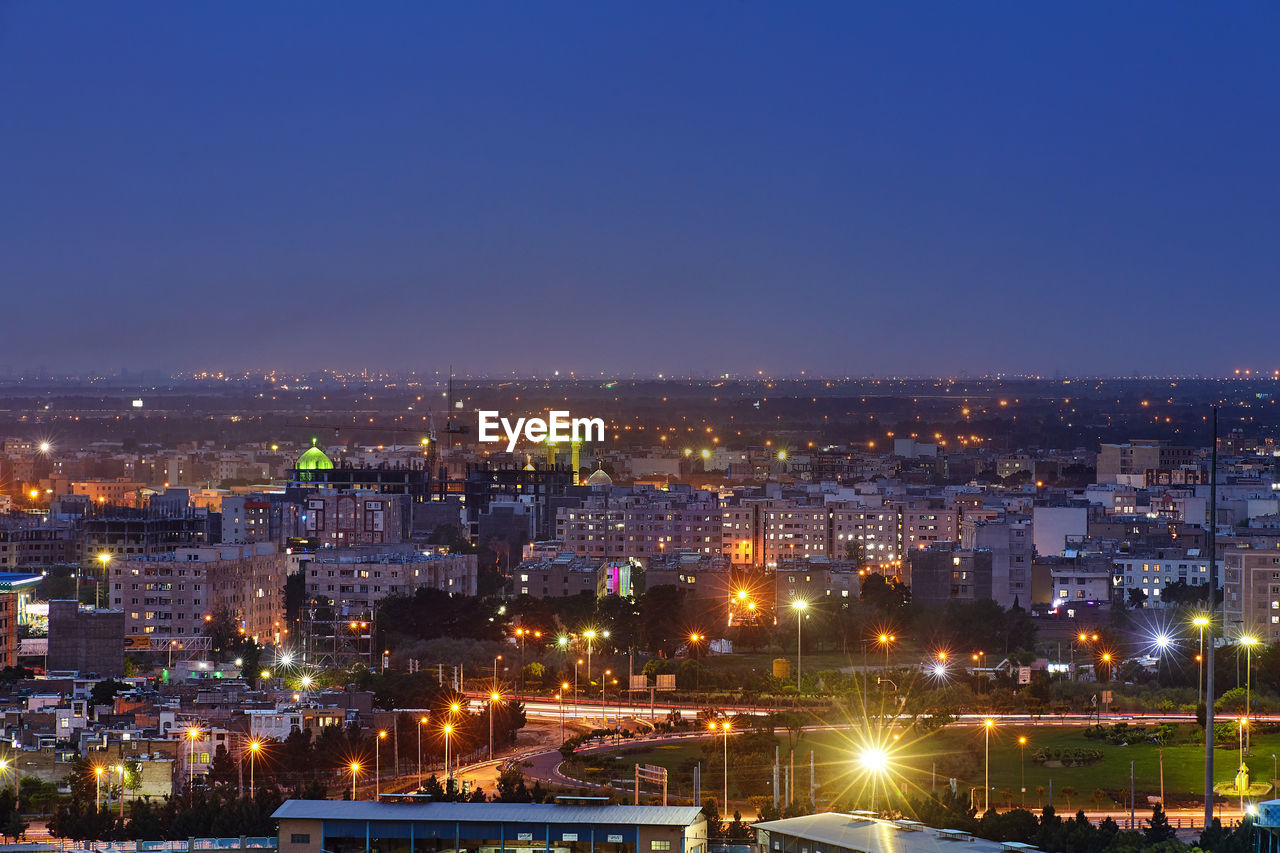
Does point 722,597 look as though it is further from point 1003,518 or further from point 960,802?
point 960,802

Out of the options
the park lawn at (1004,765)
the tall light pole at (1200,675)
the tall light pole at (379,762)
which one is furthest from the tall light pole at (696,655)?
the tall light pole at (379,762)

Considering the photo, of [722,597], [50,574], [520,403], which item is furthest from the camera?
[520,403]

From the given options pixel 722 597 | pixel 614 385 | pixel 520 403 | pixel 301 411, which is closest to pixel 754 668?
pixel 722 597

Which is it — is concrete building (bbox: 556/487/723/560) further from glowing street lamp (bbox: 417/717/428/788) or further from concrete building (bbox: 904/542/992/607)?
glowing street lamp (bbox: 417/717/428/788)

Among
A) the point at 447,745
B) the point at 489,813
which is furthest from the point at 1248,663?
the point at 489,813

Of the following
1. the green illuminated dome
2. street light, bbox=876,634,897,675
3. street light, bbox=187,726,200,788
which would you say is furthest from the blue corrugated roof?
the green illuminated dome
